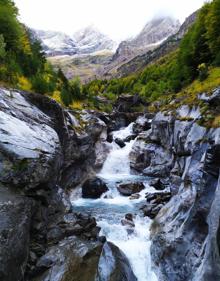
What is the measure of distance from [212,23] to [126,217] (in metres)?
36.5

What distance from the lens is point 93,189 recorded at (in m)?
33.5

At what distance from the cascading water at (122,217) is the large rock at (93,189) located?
797 millimetres

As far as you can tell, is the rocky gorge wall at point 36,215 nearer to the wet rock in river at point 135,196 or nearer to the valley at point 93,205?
the valley at point 93,205

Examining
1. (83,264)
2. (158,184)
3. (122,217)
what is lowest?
(83,264)

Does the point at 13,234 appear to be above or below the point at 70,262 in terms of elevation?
above

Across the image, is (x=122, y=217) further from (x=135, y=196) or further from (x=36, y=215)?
(x=36, y=215)

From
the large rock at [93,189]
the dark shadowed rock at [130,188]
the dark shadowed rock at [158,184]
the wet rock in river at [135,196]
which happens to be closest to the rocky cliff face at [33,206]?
the large rock at [93,189]

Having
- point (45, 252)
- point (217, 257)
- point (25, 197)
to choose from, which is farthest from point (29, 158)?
point (217, 257)

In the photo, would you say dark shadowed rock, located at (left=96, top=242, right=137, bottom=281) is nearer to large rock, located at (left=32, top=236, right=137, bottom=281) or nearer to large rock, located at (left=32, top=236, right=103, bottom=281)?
large rock, located at (left=32, top=236, right=137, bottom=281)

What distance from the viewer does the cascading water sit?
64.4ft

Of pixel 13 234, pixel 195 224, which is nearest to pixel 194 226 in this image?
pixel 195 224

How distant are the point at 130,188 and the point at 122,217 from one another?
26.3 feet

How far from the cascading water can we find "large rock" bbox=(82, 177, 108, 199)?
80 centimetres

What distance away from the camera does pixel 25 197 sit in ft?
58.1
